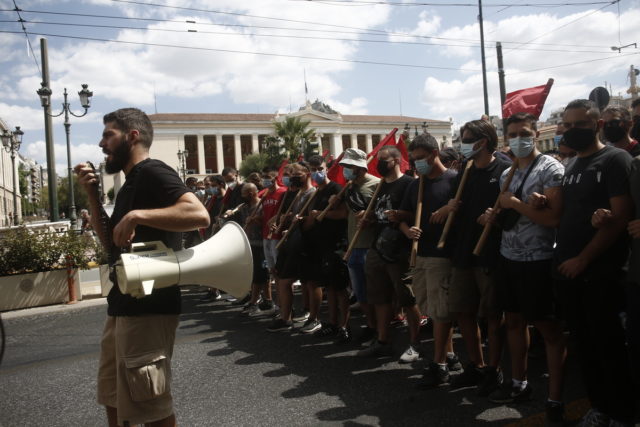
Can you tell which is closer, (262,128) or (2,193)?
(2,193)

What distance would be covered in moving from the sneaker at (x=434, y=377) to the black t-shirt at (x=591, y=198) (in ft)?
4.63

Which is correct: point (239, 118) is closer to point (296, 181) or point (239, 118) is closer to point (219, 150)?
point (219, 150)

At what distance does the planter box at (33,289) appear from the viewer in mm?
8664

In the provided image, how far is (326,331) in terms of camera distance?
20.0 feet

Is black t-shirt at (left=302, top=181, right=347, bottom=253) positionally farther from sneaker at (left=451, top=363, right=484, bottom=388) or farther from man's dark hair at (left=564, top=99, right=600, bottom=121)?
man's dark hair at (left=564, top=99, right=600, bottom=121)

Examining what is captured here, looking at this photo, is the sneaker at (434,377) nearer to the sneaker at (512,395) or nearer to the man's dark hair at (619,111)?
the sneaker at (512,395)

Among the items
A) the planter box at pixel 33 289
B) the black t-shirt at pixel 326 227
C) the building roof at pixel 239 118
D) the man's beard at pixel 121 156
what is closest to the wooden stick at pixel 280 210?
the black t-shirt at pixel 326 227

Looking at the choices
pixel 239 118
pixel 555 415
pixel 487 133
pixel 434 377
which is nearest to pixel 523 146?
pixel 487 133

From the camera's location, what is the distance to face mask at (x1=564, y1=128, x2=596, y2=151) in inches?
125

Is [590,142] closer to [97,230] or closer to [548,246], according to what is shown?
[548,246]

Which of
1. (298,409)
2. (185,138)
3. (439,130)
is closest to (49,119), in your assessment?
(298,409)

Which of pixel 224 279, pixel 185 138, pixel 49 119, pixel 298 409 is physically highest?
pixel 185 138

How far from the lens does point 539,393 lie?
3.84m

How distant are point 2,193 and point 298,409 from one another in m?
74.1
